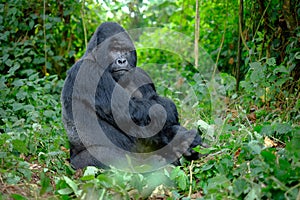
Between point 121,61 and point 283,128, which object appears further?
point 121,61

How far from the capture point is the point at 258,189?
2312 millimetres

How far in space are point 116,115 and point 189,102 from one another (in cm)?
198

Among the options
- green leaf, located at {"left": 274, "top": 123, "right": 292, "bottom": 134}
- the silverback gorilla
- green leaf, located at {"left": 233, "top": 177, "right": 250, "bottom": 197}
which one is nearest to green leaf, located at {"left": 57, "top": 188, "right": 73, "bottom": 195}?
the silverback gorilla

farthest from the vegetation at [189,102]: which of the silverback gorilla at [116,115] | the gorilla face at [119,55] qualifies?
the gorilla face at [119,55]

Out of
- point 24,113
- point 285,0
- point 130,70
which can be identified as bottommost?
point 24,113

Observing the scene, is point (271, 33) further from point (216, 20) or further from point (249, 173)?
point (249, 173)

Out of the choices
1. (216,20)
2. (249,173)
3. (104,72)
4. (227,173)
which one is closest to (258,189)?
(249,173)

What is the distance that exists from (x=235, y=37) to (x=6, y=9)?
289 cm

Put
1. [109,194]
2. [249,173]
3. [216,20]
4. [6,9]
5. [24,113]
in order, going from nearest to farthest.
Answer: [249,173], [109,194], [24,113], [6,9], [216,20]

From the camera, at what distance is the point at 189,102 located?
519 centimetres

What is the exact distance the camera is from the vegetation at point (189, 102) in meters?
2.62

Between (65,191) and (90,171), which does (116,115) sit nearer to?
(90,171)

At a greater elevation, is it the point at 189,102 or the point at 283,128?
the point at 283,128

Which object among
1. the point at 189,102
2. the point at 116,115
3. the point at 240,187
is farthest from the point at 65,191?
the point at 189,102
